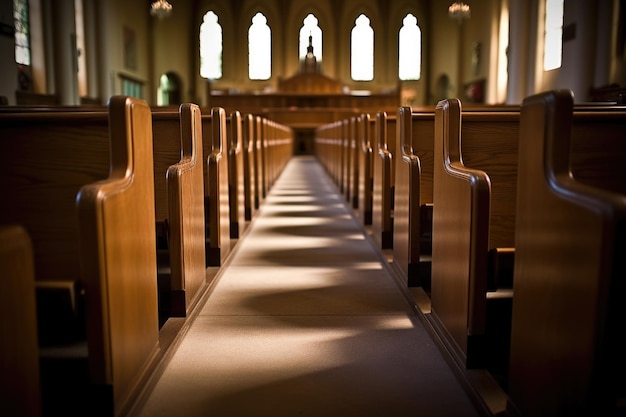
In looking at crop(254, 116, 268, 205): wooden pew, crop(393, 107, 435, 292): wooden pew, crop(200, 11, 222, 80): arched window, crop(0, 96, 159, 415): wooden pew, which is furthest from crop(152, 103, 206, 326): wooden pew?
crop(200, 11, 222, 80): arched window

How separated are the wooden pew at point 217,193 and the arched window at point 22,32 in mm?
8488

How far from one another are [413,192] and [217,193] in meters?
0.91

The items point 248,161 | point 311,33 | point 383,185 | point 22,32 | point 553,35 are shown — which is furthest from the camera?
point 311,33

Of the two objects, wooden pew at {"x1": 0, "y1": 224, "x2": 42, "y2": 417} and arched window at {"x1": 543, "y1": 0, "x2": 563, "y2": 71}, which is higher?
arched window at {"x1": 543, "y1": 0, "x2": 563, "y2": 71}

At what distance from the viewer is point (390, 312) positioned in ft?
6.88

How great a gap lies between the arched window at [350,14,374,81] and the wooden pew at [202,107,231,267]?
1666 centimetres

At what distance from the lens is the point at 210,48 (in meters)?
18.6

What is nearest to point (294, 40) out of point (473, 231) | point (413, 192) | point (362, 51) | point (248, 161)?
point (362, 51)

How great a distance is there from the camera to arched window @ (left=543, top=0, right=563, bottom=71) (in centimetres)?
1090

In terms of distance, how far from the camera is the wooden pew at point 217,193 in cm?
264

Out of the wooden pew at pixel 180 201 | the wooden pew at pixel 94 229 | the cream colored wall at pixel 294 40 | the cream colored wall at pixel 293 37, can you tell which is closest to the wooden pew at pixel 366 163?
the wooden pew at pixel 180 201

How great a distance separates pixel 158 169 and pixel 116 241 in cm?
100

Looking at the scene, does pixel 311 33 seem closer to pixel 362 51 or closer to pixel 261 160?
pixel 362 51

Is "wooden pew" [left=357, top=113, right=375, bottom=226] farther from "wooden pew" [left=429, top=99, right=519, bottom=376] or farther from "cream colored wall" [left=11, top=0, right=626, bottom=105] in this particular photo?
"cream colored wall" [left=11, top=0, right=626, bottom=105]
